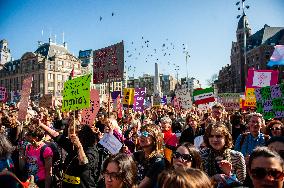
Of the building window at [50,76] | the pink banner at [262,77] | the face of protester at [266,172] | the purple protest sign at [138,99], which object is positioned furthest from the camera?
the building window at [50,76]

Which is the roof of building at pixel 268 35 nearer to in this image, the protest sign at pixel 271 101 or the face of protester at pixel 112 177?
the protest sign at pixel 271 101

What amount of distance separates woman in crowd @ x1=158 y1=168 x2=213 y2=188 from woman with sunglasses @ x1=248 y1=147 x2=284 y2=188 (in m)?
0.60

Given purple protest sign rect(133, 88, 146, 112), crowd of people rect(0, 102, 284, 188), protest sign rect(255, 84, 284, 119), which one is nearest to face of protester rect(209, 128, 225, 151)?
crowd of people rect(0, 102, 284, 188)

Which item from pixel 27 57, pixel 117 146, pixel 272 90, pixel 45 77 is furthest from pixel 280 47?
pixel 27 57

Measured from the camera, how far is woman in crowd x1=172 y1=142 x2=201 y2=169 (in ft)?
10.9

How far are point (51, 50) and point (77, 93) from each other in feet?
267

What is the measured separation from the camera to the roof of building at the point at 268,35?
64.8 meters

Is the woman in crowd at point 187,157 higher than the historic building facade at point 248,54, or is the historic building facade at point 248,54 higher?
the historic building facade at point 248,54

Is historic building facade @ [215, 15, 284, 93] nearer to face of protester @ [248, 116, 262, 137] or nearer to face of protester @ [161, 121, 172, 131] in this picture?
face of protester @ [161, 121, 172, 131]

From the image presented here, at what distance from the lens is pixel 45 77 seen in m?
83.0

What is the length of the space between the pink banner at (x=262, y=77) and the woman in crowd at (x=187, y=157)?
7.70 meters

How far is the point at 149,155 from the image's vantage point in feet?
13.4

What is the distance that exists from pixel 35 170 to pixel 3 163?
1.52 metres

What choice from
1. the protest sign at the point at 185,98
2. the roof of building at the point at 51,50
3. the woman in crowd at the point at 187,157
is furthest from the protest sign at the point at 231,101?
the roof of building at the point at 51,50
